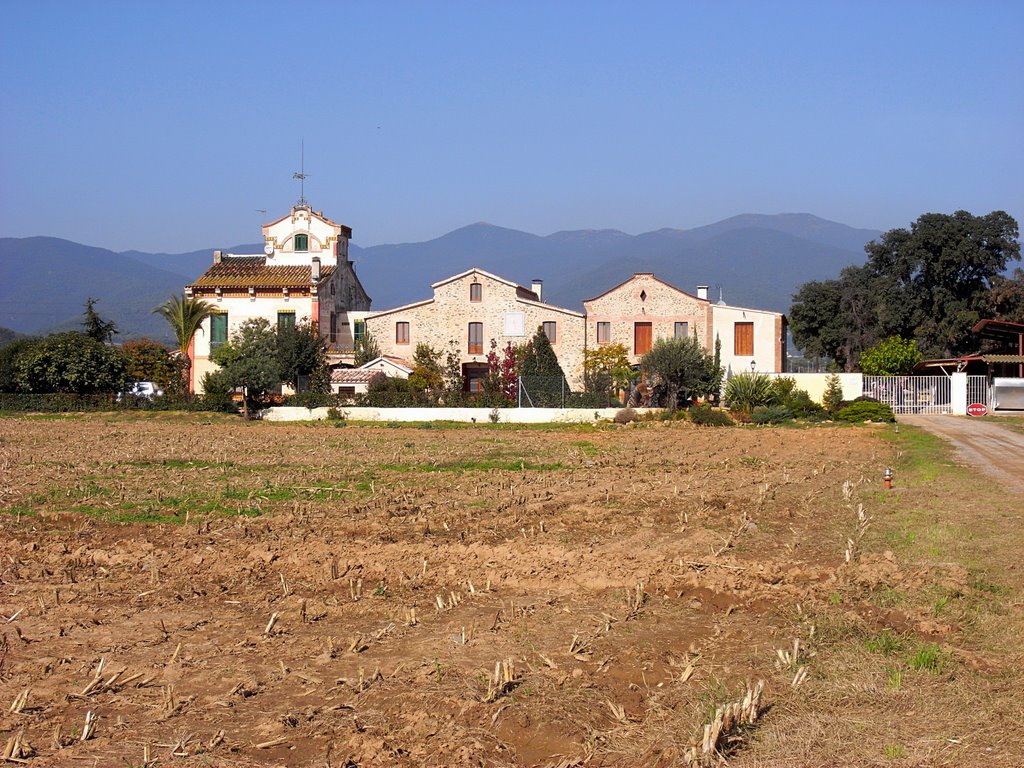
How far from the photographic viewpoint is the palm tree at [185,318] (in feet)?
196

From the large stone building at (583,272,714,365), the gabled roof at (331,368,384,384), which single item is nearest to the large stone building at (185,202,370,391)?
the gabled roof at (331,368,384,384)

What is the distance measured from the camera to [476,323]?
2341 inches

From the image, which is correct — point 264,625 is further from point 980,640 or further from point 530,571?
Result: point 980,640

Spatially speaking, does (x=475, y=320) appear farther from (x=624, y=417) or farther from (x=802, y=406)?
(x=802, y=406)

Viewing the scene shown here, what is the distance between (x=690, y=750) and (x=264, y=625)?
5.19 m

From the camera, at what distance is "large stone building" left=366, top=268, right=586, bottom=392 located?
58.7m

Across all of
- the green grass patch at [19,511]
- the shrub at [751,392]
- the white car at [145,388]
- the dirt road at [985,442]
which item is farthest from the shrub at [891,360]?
the green grass patch at [19,511]

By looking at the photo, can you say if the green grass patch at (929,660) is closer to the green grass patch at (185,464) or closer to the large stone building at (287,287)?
the green grass patch at (185,464)

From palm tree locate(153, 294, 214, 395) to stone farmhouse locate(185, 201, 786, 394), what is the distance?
104cm

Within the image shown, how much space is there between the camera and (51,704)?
8.52 m

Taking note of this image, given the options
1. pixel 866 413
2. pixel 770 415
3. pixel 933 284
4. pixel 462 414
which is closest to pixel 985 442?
pixel 866 413

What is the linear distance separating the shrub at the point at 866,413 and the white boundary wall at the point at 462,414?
8.19 meters

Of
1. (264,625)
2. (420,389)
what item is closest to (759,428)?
(420,389)

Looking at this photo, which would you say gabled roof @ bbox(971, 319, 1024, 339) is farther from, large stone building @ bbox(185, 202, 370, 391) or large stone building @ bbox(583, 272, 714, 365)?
large stone building @ bbox(185, 202, 370, 391)
